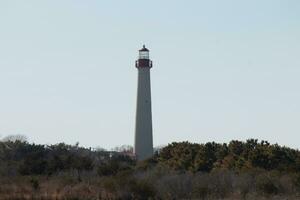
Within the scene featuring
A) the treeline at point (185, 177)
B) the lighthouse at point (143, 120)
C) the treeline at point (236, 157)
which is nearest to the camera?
the treeline at point (185, 177)

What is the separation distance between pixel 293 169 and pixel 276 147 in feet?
11.5

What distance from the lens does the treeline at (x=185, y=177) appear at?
93.0ft

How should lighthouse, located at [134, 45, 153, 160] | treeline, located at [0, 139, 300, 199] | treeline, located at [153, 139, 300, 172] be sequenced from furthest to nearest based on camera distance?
lighthouse, located at [134, 45, 153, 160], treeline, located at [153, 139, 300, 172], treeline, located at [0, 139, 300, 199]

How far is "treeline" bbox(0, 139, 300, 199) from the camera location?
28.3 metres

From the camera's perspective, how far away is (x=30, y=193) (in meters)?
28.8

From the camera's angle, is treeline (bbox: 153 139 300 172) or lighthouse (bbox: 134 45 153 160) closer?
treeline (bbox: 153 139 300 172)

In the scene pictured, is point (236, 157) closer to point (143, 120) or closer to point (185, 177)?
point (185, 177)

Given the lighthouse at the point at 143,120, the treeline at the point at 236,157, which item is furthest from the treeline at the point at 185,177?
the lighthouse at the point at 143,120

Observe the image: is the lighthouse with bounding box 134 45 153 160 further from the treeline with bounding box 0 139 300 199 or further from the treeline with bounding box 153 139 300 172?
the treeline with bounding box 153 139 300 172

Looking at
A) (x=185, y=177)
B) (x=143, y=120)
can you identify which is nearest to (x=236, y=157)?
(x=185, y=177)

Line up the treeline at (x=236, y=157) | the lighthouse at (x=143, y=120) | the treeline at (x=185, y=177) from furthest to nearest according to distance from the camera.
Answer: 1. the lighthouse at (x=143, y=120)
2. the treeline at (x=236, y=157)
3. the treeline at (x=185, y=177)

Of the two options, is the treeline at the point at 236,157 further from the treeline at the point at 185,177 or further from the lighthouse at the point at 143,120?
the lighthouse at the point at 143,120

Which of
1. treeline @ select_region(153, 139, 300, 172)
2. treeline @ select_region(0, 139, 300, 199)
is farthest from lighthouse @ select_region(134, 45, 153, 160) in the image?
treeline @ select_region(153, 139, 300, 172)

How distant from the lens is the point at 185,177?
3011 cm
